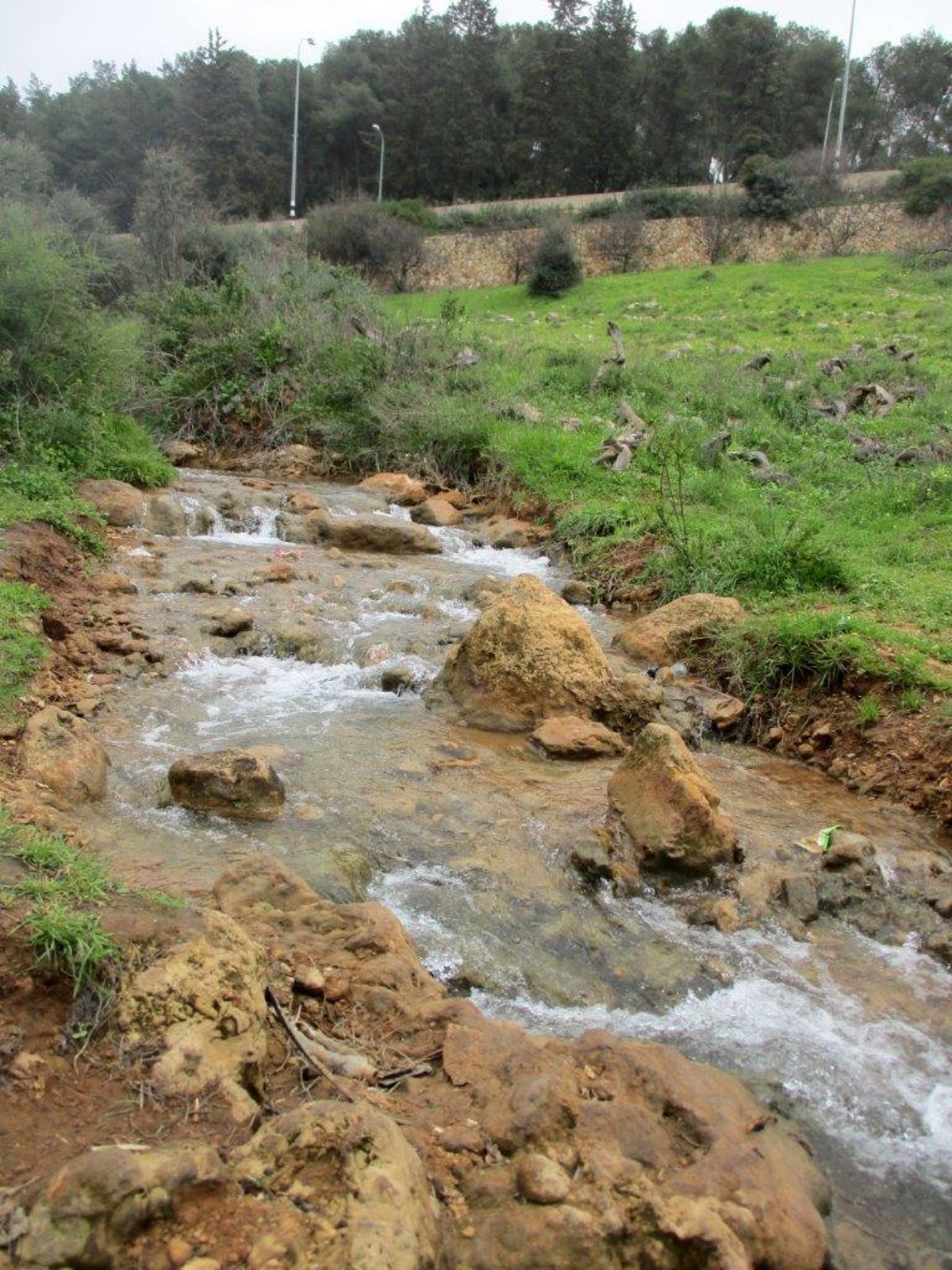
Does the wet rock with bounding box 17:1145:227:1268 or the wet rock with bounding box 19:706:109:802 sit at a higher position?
the wet rock with bounding box 17:1145:227:1268

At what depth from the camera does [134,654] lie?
6.74m

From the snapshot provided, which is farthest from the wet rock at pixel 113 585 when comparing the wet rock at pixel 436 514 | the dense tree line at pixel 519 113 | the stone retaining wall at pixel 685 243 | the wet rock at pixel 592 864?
the dense tree line at pixel 519 113

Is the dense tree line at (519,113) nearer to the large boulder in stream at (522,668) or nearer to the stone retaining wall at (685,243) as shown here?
the stone retaining wall at (685,243)

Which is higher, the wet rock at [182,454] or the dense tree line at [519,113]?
the dense tree line at [519,113]

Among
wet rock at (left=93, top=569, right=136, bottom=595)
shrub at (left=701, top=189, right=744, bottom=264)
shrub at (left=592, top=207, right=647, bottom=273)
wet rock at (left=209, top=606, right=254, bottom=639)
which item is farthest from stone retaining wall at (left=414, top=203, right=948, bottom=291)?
wet rock at (left=209, top=606, right=254, bottom=639)

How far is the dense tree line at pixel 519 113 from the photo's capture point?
46.2 meters

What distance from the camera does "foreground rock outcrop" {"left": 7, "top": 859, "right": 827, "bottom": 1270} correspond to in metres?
1.95

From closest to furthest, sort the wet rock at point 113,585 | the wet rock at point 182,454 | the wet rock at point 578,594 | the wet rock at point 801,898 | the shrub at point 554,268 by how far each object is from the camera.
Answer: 1. the wet rock at point 801,898
2. the wet rock at point 113,585
3. the wet rock at point 578,594
4. the wet rock at point 182,454
5. the shrub at point 554,268

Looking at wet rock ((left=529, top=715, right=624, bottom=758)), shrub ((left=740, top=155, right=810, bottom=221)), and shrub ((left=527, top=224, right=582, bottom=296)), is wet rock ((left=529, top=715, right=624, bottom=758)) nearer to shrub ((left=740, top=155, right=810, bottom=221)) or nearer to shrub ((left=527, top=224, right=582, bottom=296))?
shrub ((left=527, top=224, right=582, bottom=296))

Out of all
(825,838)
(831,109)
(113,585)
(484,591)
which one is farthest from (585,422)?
(831,109)

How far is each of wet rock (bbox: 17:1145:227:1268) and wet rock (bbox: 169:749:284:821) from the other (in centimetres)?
264

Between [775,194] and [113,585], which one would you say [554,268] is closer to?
[775,194]

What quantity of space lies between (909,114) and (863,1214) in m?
64.2

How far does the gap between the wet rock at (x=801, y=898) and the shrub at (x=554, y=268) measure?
28.1 meters
